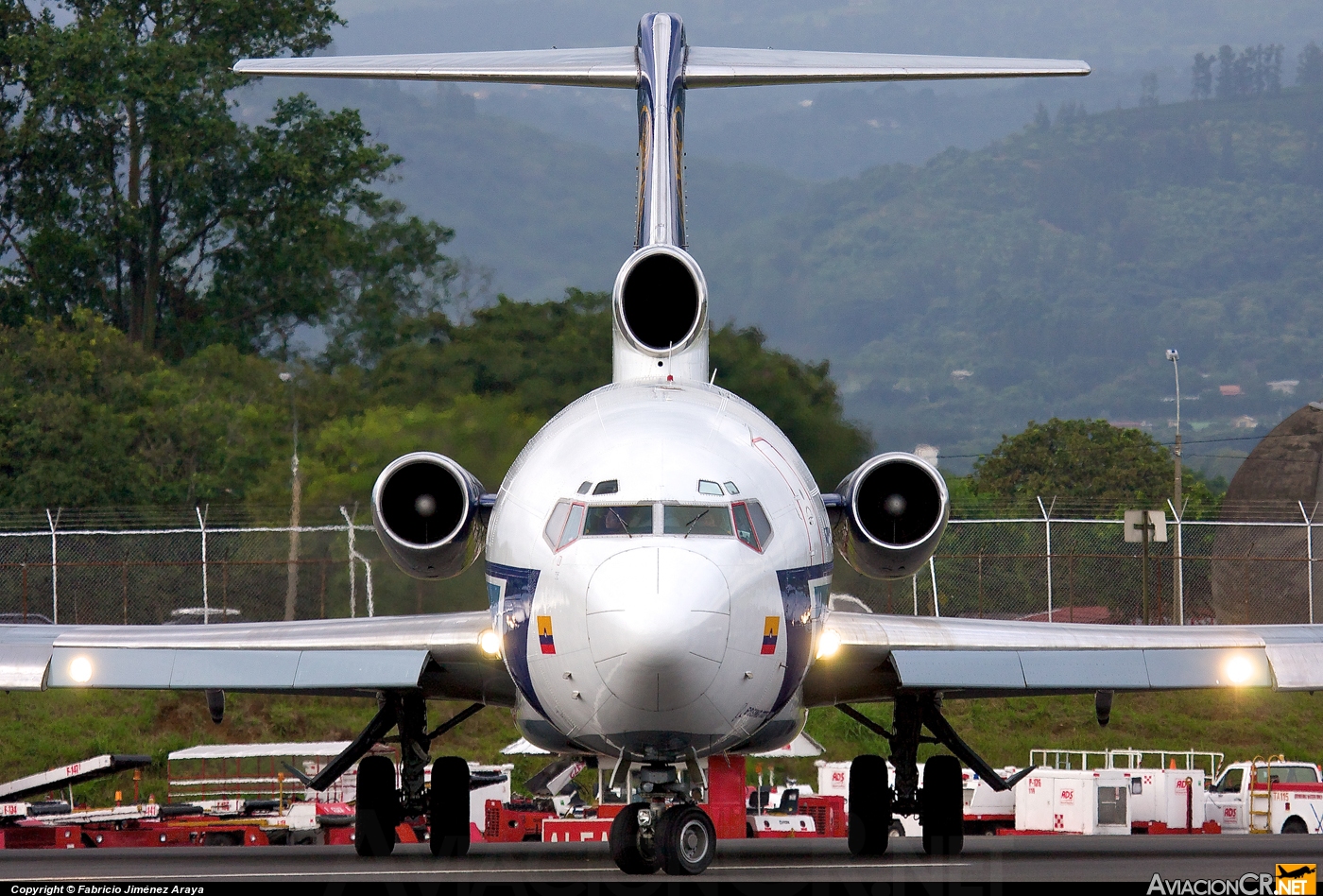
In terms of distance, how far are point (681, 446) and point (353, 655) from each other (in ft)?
13.5

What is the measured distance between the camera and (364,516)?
32.0 m

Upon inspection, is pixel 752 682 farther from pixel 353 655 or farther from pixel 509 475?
pixel 353 655

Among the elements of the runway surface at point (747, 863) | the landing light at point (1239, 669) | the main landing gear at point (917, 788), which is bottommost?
the runway surface at point (747, 863)

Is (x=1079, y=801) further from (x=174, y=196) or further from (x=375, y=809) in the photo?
(x=174, y=196)

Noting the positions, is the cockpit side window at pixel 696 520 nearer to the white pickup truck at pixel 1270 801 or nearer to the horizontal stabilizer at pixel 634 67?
the horizontal stabilizer at pixel 634 67

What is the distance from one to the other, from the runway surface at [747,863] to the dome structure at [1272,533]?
1393 centimetres

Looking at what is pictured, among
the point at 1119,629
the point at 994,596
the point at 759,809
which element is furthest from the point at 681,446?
the point at 994,596

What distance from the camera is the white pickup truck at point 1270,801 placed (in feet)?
83.0

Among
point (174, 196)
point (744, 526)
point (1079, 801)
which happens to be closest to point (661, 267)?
point (744, 526)

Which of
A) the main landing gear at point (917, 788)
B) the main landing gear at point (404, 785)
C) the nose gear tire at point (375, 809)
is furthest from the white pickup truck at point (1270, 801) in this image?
the nose gear tire at point (375, 809)

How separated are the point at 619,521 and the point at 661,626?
119 centimetres

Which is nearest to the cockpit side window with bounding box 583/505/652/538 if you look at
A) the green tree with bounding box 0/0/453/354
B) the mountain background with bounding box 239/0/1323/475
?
the green tree with bounding box 0/0/453/354

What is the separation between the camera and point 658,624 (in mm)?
11234

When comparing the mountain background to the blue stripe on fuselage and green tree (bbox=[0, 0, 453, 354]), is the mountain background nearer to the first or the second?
green tree (bbox=[0, 0, 453, 354])
